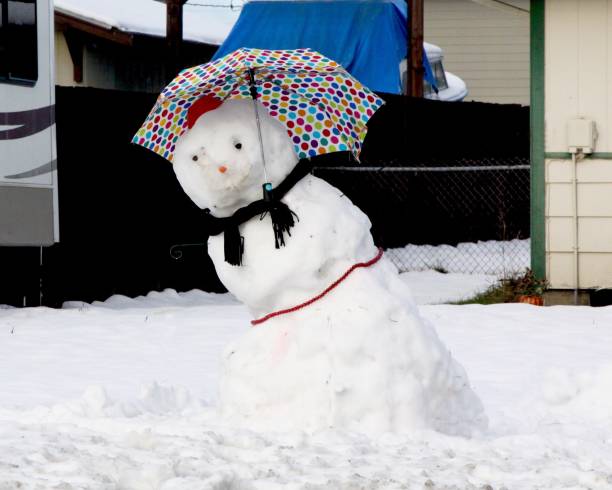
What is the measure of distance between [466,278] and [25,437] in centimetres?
→ 1010

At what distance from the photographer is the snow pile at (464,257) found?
15.9 m

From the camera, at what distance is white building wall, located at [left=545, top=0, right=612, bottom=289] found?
1122 centimetres

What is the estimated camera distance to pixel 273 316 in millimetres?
5781

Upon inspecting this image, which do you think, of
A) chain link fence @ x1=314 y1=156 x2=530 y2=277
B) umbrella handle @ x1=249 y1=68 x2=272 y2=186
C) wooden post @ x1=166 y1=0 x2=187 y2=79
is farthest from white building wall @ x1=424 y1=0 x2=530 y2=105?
umbrella handle @ x1=249 y1=68 x2=272 y2=186

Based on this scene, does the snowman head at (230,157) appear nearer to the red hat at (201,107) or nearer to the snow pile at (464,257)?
the red hat at (201,107)

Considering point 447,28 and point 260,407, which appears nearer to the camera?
point 260,407

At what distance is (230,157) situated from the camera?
5.77 metres

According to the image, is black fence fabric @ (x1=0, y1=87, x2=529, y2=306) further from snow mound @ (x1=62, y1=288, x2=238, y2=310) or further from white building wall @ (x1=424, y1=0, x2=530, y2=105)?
white building wall @ (x1=424, y1=0, x2=530, y2=105)

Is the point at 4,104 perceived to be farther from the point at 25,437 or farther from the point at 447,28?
the point at 447,28

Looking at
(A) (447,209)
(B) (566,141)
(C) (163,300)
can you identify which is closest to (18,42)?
(C) (163,300)

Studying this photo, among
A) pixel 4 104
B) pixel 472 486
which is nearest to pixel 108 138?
pixel 4 104

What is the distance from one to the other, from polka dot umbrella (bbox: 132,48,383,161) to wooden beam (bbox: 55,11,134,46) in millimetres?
13003

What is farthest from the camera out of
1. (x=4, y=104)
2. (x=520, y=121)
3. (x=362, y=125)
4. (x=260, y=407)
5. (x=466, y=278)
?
(x=520, y=121)

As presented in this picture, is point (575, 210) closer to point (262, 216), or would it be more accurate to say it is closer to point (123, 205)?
point (123, 205)
